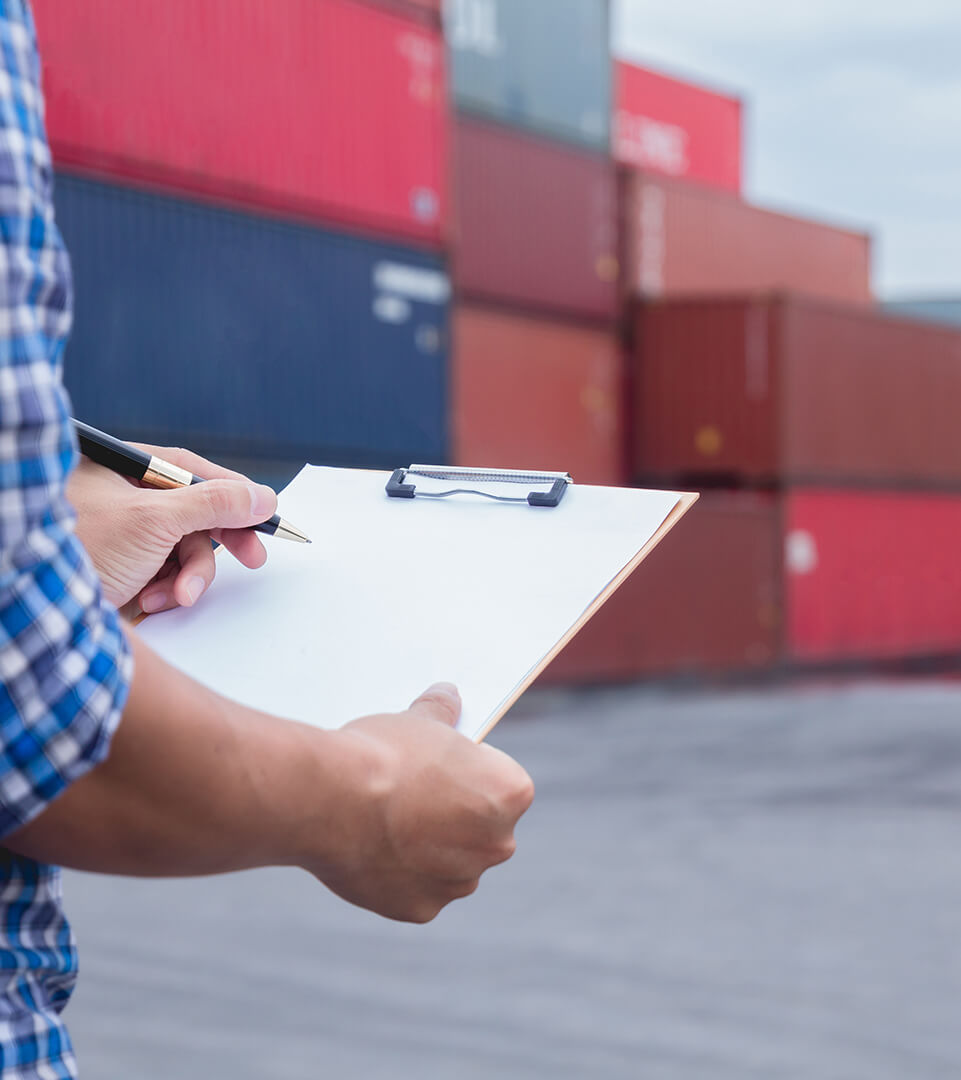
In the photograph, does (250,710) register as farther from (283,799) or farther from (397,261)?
(397,261)

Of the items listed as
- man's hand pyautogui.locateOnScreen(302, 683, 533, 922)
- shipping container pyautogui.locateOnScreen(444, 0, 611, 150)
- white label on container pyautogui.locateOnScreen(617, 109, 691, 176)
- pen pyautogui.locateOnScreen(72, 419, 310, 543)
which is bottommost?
man's hand pyautogui.locateOnScreen(302, 683, 533, 922)

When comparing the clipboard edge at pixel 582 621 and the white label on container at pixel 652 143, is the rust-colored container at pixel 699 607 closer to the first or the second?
the white label on container at pixel 652 143

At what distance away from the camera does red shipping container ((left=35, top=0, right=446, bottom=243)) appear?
13.0 meters

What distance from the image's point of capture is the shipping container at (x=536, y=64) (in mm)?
19062

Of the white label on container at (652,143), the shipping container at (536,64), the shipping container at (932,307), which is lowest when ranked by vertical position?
the shipping container at (932,307)

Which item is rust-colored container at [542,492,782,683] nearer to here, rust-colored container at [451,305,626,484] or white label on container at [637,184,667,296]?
rust-colored container at [451,305,626,484]

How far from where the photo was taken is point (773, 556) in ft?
70.8

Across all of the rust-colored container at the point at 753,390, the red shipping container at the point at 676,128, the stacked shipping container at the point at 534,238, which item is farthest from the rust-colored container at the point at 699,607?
the red shipping container at the point at 676,128

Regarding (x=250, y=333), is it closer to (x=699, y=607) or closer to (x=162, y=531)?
(x=699, y=607)

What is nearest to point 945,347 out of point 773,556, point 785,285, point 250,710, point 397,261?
point 785,285

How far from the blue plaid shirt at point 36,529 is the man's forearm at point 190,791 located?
0.03 meters

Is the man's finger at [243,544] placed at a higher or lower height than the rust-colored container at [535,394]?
higher

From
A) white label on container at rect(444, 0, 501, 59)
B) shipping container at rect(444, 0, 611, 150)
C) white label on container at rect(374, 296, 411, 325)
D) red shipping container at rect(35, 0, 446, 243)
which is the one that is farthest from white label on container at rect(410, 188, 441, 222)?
white label on container at rect(444, 0, 501, 59)

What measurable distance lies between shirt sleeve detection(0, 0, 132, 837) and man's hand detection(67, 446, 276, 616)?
1.92 feet
